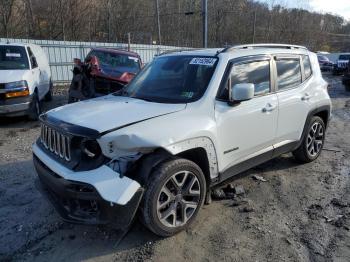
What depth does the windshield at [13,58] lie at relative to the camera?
862 centimetres

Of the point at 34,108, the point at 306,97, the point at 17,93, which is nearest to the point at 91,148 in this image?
the point at 306,97

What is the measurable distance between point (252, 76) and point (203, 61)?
27.0 inches

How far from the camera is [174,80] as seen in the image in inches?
170

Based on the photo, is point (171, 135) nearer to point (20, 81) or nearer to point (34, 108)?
point (20, 81)

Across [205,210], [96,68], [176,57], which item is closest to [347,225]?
[205,210]

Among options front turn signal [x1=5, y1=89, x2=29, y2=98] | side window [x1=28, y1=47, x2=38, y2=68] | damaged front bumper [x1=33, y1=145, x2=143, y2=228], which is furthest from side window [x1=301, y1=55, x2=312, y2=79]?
side window [x1=28, y1=47, x2=38, y2=68]

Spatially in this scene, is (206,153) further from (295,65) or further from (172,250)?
(295,65)

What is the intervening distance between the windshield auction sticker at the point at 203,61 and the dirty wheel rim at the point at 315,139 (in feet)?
7.89

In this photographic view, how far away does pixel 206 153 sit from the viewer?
3.74 metres

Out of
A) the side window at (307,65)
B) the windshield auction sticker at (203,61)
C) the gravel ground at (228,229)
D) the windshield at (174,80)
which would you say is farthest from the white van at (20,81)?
the side window at (307,65)

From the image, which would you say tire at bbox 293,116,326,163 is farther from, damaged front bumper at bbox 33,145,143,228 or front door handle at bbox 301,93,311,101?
damaged front bumper at bbox 33,145,143,228

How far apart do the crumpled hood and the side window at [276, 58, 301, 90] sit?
71.7 inches

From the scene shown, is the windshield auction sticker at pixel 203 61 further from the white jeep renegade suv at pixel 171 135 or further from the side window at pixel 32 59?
the side window at pixel 32 59

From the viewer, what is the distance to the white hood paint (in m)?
7.91
